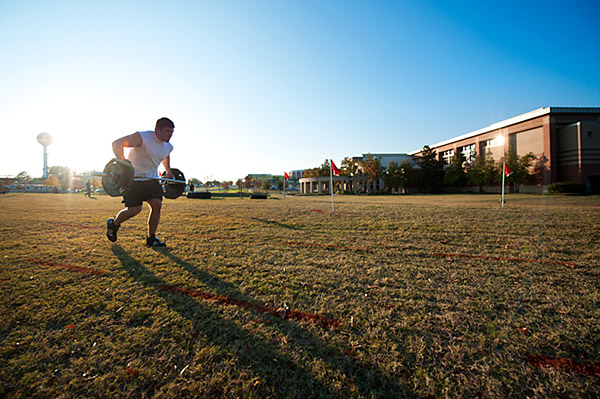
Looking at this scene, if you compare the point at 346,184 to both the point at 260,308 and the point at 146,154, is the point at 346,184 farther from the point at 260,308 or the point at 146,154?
the point at 260,308

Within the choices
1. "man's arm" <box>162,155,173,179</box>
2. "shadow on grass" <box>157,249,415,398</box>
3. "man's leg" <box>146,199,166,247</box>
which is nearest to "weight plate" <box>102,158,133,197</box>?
"man's leg" <box>146,199,166,247</box>

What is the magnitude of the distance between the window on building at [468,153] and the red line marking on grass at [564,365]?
64172mm

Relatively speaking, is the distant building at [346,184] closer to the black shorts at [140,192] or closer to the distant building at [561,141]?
the distant building at [561,141]

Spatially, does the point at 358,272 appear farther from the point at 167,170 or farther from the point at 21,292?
the point at 167,170

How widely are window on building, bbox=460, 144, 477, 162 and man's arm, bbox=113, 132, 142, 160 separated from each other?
64.4 m

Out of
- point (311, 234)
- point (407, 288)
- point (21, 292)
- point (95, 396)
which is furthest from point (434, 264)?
point (21, 292)

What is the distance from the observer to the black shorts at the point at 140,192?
4.01 m

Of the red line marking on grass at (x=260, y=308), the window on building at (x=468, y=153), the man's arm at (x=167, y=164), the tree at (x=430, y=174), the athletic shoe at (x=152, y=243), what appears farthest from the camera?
the window on building at (x=468, y=153)

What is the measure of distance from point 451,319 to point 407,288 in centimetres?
62

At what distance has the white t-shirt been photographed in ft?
13.1

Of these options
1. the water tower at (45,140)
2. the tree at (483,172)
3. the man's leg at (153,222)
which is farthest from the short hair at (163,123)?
the water tower at (45,140)

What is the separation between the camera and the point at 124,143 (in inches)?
149

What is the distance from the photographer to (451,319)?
1973 millimetres

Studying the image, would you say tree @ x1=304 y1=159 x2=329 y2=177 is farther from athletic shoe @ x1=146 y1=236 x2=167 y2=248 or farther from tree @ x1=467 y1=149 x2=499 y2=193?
athletic shoe @ x1=146 y1=236 x2=167 y2=248
